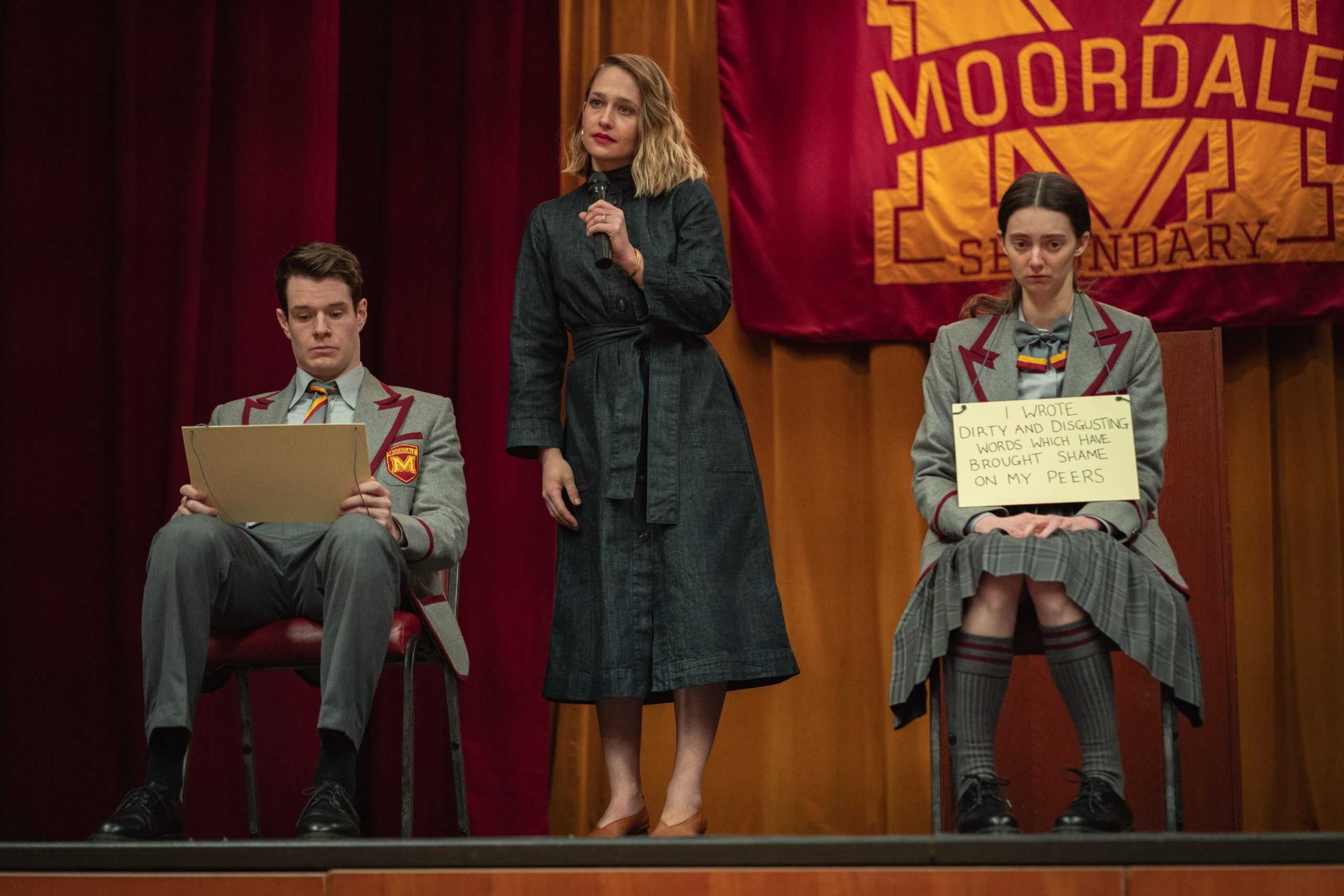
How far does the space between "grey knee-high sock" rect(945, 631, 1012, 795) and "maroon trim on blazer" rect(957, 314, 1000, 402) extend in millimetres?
463

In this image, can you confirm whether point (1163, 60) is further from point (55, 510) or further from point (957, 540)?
point (55, 510)

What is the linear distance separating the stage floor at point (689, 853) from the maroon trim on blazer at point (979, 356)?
2.77ft

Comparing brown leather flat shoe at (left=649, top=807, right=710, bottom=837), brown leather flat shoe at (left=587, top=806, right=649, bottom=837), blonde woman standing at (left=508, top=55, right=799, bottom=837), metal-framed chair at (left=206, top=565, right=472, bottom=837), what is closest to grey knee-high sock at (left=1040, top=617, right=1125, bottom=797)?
blonde woman standing at (left=508, top=55, right=799, bottom=837)

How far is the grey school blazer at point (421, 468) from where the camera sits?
2.48 metres

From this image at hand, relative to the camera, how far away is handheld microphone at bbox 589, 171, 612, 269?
234cm

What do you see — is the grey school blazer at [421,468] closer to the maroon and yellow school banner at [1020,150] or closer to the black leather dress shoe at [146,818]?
the black leather dress shoe at [146,818]

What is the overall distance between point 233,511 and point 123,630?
1.26 meters

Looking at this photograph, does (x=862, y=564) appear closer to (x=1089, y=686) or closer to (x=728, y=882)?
Result: (x=1089, y=686)

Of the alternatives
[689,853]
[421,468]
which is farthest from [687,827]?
[421,468]

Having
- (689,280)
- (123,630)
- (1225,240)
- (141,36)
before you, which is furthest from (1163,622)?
(141,36)

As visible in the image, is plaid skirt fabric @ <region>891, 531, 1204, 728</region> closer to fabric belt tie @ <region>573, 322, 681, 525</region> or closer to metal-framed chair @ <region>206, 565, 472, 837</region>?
fabric belt tie @ <region>573, 322, 681, 525</region>

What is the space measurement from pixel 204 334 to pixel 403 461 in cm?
122

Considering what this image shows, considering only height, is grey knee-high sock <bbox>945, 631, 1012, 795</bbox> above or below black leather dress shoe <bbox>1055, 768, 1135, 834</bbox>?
above

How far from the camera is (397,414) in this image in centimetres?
262
